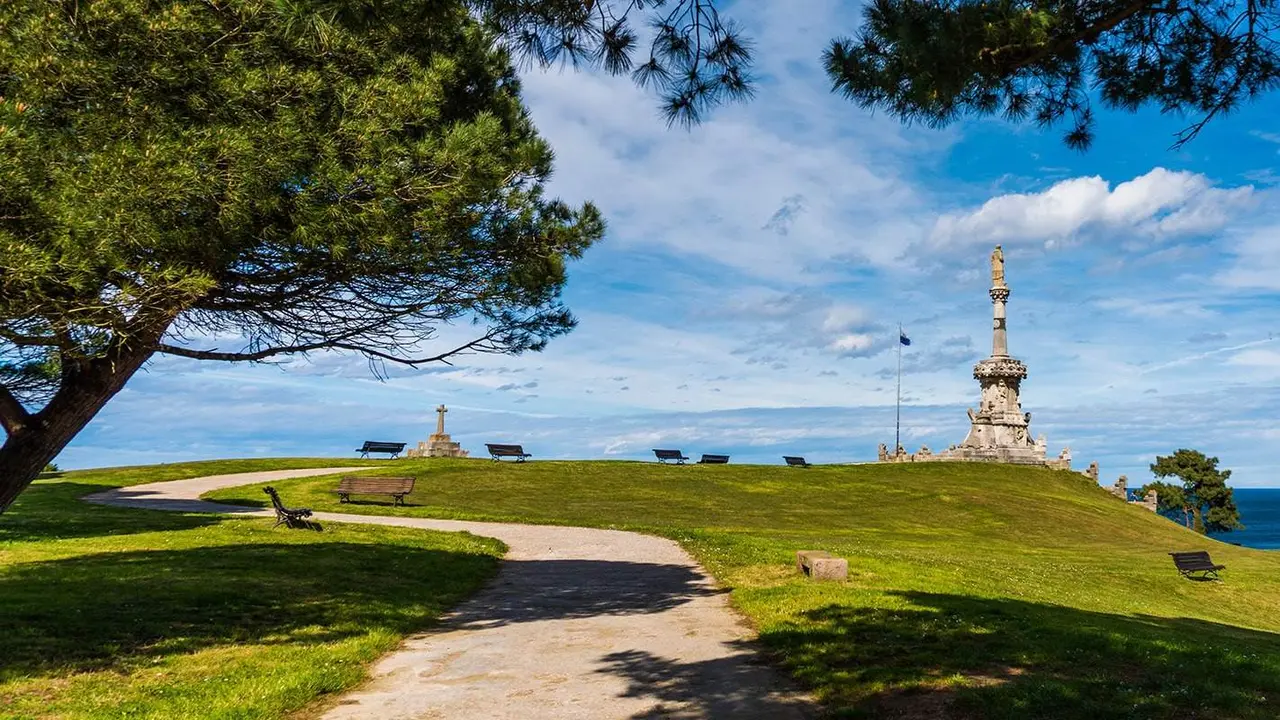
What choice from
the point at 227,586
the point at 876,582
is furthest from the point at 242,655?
the point at 876,582

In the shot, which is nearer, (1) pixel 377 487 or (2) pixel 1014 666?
(2) pixel 1014 666

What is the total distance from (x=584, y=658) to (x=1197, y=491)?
232 feet

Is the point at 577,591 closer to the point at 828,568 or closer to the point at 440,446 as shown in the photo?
the point at 828,568

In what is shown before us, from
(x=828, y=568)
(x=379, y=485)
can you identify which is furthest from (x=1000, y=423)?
(x=828, y=568)

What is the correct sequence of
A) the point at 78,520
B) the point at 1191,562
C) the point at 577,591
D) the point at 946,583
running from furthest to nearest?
the point at 1191,562
the point at 78,520
the point at 946,583
the point at 577,591

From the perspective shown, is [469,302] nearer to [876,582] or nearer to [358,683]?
[358,683]

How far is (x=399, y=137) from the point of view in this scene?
1023 cm

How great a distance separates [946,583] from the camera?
13.5m

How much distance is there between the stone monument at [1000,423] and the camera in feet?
180

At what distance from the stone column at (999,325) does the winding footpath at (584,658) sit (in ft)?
154

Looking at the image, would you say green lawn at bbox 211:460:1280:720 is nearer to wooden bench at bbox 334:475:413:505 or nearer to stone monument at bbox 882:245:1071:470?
wooden bench at bbox 334:475:413:505

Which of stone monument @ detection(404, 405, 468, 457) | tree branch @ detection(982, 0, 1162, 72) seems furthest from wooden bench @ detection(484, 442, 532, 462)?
tree branch @ detection(982, 0, 1162, 72)

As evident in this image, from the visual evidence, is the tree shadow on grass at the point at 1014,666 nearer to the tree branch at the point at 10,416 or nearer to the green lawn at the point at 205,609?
the green lawn at the point at 205,609

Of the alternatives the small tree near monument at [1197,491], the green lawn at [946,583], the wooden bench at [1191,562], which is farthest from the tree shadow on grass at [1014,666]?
the small tree near monument at [1197,491]
